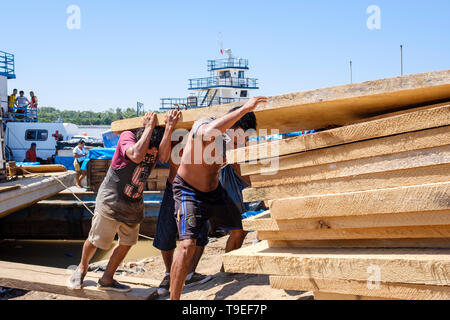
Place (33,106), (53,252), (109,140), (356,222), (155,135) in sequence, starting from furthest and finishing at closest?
(33,106) < (109,140) < (53,252) < (155,135) < (356,222)

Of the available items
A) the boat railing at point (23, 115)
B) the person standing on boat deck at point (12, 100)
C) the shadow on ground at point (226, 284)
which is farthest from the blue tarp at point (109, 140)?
the shadow on ground at point (226, 284)

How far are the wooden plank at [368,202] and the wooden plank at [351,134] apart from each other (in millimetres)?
322

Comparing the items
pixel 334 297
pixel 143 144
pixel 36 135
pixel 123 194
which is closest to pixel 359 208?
pixel 334 297

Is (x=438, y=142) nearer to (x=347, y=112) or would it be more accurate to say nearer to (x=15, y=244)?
(x=347, y=112)

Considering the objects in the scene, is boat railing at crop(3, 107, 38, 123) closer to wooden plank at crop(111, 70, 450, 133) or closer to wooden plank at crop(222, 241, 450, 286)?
wooden plank at crop(111, 70, 450, 133)

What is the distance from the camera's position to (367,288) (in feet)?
9.01

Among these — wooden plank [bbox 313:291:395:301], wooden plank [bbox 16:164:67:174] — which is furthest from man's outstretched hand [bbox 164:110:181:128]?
wooden plank [bbox 16:164:67:174]

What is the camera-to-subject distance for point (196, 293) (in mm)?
4805

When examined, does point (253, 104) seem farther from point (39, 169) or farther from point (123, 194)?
point (39, 169)

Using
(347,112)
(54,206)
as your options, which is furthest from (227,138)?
(54,206)

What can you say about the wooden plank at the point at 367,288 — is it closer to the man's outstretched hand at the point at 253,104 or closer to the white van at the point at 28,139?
the man's outstretched hand at the point at 253,104

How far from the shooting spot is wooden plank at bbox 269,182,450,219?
2.53 m

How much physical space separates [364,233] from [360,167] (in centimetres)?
41
